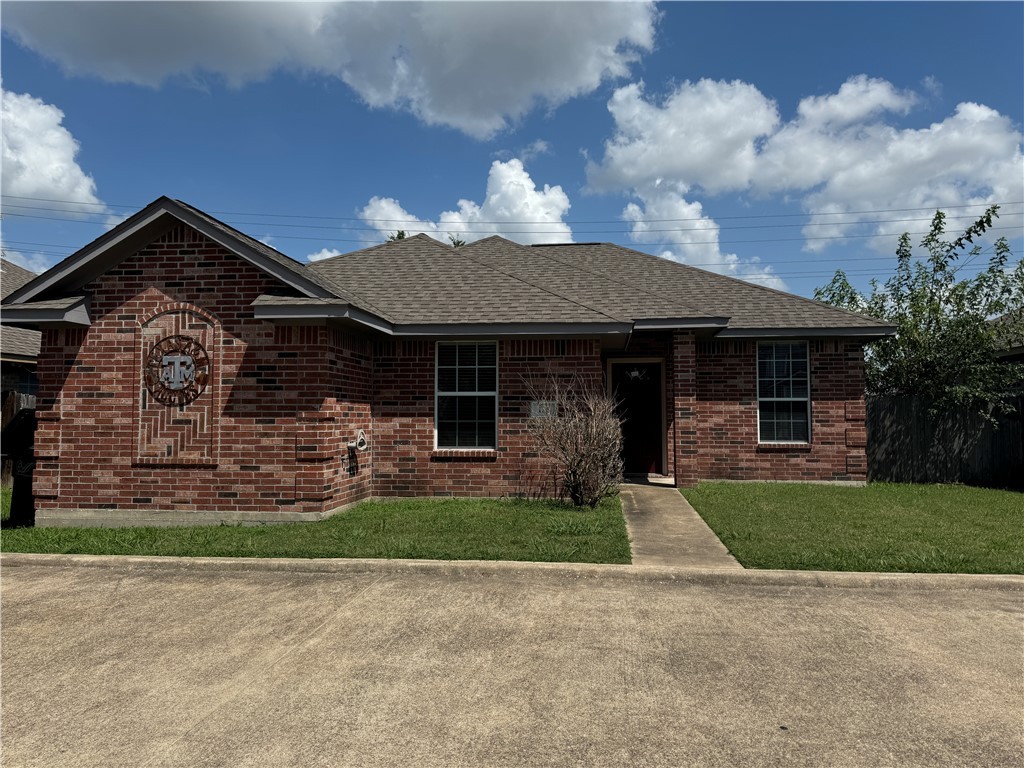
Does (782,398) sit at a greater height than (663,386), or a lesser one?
lesser

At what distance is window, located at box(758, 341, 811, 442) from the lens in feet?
41.9

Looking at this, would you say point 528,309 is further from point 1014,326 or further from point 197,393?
point 1014,326

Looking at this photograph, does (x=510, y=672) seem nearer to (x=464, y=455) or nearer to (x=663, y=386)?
(x=464, y=455)

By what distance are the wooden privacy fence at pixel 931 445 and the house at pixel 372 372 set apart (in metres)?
2.31

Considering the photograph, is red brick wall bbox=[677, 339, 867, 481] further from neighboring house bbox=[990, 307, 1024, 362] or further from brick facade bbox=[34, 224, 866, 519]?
brick facade bbox=[34, 224, 866, 519]

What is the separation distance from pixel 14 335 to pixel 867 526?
18.1 meters

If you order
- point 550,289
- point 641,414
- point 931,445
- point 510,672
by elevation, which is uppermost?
point 550,289

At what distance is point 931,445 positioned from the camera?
14.3 metres

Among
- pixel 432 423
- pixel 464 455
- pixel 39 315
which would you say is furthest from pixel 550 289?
pixel 39 315

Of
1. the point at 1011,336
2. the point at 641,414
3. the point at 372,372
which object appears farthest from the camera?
the point at 1011,336

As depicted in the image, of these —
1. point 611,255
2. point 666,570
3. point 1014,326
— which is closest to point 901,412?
point 1014,326

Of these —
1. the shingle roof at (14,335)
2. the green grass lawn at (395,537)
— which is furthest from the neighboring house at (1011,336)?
the shingle roof at (14,335)

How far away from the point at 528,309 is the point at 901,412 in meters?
9.62

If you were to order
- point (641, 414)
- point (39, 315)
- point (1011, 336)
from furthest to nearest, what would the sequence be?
point (1011, 336) < point (641, 414) < point (39, 315)
